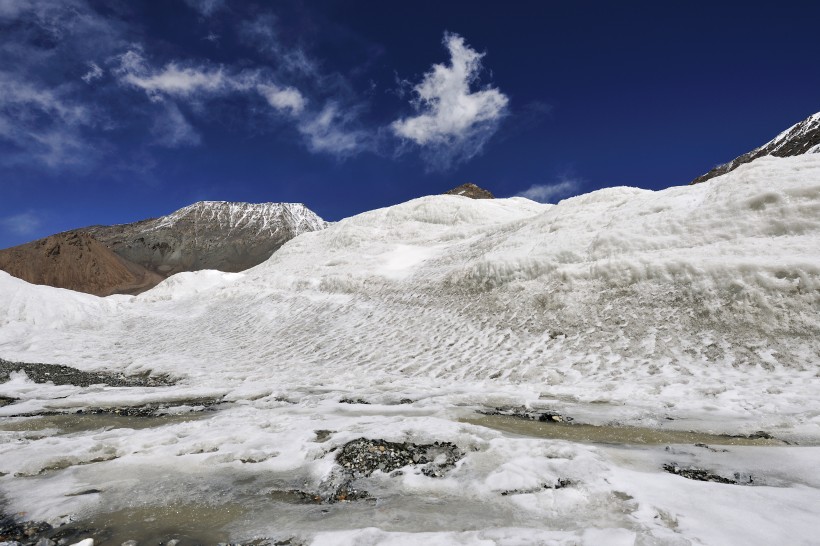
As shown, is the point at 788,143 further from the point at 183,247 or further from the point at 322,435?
the point at 183,247

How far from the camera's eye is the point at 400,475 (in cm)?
584

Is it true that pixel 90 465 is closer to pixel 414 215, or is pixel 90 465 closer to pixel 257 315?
pixel 257 315

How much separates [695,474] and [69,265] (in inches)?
4998

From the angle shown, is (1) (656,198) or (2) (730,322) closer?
(2) (730,322)

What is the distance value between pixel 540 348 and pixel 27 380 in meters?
17.1

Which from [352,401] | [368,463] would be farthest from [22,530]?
[352,401]

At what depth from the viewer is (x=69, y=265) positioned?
330 ft

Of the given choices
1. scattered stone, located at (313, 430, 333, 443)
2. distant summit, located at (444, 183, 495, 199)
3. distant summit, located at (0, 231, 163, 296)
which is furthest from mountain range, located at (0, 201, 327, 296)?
scattered stone, located at (313, 430, 333, 443)

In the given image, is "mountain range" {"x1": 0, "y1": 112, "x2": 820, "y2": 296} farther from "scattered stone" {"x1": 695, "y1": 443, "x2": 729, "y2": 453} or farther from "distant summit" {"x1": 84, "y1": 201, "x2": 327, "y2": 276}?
"scattered stone" {"x1": 695, "y1": 443, "x2": 729, "y2": 453}

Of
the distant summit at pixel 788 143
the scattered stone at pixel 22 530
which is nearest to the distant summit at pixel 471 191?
the distant summit at pixel 788 143

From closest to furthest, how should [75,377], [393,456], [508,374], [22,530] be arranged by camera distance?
[22,530] → [393,456] → [508,374] → [75,377]

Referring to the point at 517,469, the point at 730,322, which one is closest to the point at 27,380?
the point at 517,469

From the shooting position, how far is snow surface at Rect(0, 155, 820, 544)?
4.66 meters

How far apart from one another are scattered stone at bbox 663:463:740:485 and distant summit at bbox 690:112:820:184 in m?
137
